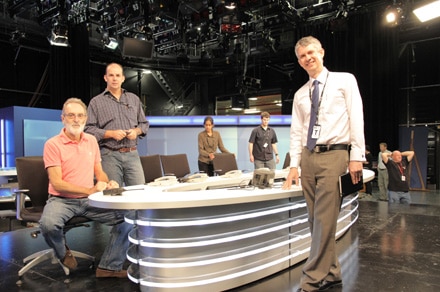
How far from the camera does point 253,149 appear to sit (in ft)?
17.9

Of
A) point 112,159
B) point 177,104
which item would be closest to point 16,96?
point 177,104

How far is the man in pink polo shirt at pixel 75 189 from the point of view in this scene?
2.32 metres

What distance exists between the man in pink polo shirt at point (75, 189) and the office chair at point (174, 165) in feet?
6.61

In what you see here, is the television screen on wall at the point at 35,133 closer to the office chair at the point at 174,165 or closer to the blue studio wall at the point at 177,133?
the blue studio wall at the point at 177,133

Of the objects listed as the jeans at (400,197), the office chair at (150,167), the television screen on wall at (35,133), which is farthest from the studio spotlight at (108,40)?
the jeans at (400,197)

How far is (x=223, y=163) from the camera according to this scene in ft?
14.3

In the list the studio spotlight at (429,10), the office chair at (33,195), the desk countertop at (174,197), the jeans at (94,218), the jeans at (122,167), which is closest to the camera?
the desk countertop at (174,197)

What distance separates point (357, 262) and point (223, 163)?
→ 209 centimetres

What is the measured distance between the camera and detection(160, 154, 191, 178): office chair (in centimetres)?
452

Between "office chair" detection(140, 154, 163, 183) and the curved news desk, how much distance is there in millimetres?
1671

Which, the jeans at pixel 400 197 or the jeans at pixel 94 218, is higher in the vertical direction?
the jeans at pixel 94 218

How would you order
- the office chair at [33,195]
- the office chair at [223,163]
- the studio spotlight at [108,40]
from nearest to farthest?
the office chair at [33,195] < the office chair at [223,163] < the studio spotlight at [108,40]

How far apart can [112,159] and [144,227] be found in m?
0.84

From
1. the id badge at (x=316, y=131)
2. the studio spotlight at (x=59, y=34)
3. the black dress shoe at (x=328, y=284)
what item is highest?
the studio spotlight at (x=59, y=34)
